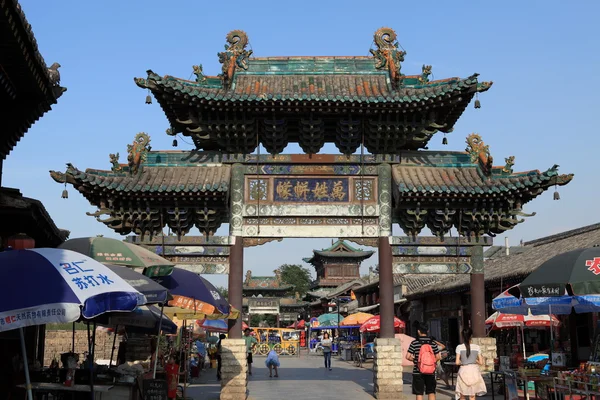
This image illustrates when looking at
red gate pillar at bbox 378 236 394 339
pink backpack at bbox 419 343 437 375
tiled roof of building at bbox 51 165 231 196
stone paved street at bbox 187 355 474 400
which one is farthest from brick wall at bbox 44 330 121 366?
pink backpack at bbox 419 343 437 375

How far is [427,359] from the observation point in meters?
13.9

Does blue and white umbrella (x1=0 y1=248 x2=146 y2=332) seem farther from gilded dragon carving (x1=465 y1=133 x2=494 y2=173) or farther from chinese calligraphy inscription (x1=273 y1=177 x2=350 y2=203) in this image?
gilded dragon carving (x1=465 y1=133 x2=494 y2=173)

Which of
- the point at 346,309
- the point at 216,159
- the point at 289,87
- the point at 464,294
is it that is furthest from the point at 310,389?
the point at 346,309

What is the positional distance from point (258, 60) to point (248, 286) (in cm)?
5962

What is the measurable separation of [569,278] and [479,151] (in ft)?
24.9

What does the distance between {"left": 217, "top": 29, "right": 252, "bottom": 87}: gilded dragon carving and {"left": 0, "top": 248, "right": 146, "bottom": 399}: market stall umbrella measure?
11.2 metres

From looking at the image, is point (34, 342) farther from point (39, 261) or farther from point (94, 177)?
point (39, 261)

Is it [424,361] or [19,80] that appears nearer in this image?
[19,80]

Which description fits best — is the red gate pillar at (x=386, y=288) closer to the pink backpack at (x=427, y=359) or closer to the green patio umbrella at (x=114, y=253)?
the pink backpack at (x=427, y=359)

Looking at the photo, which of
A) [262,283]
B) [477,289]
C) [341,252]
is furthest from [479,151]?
Result: [341,252]

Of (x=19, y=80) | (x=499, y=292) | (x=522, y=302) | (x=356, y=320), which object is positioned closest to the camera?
(x=19, y=80)

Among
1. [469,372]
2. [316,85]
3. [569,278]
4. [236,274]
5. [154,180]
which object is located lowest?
[469,372]

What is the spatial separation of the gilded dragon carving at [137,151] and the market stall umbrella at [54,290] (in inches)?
385

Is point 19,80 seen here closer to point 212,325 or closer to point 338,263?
point 212,325
